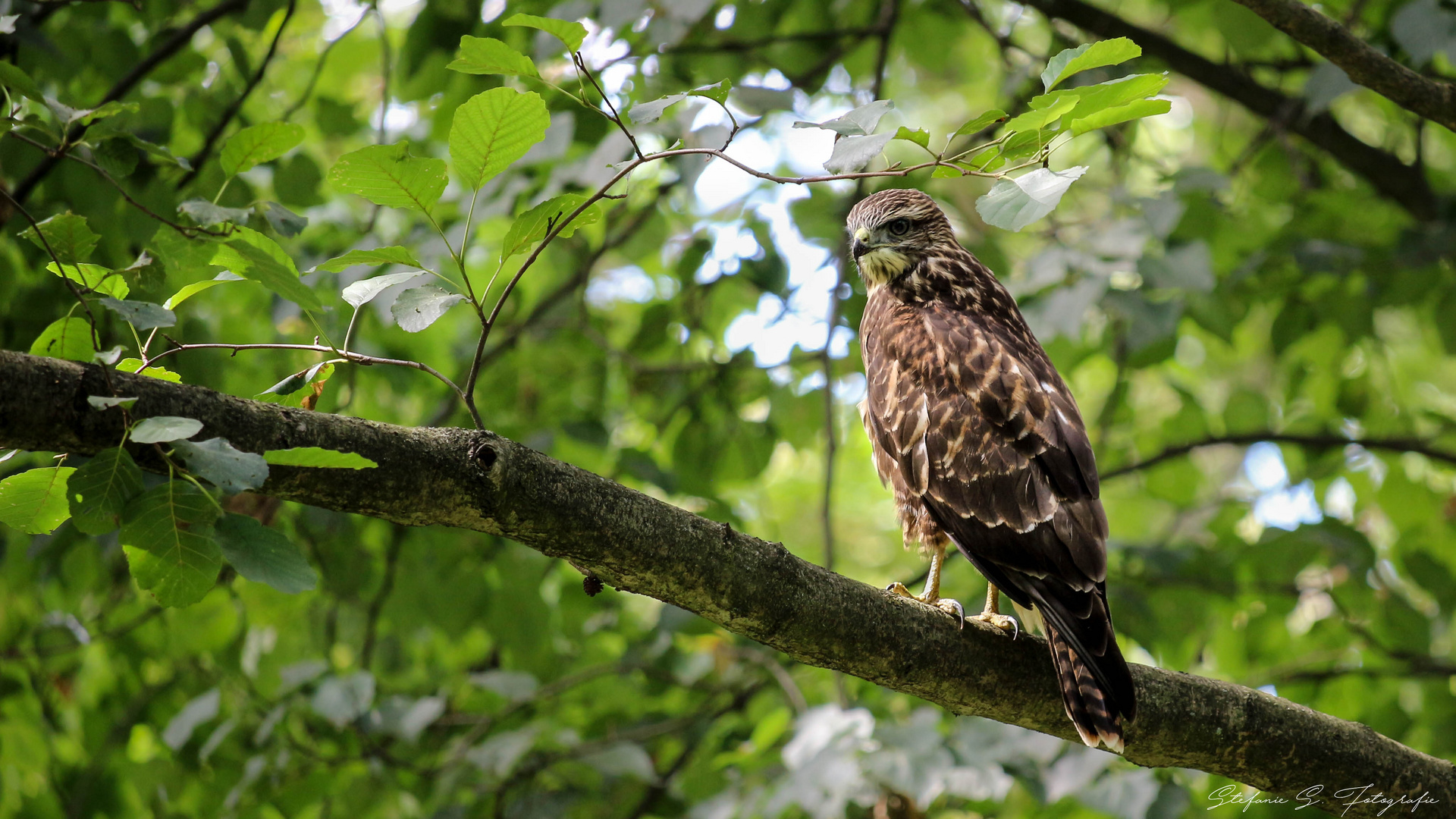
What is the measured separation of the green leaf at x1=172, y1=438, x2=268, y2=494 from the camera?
4.49 ft

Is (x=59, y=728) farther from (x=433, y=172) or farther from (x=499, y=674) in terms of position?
(x=433, y=172)

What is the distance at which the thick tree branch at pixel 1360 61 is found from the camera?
2.44 metres

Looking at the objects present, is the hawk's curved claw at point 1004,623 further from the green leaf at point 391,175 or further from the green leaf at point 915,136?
the green leaf at point 391,175

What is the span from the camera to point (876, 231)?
13.3ft

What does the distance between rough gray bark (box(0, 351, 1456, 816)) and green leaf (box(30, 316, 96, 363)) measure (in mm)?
146

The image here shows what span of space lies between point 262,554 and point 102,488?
9.0 inches

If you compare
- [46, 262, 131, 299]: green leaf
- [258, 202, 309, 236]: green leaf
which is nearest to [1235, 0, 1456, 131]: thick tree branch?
[258, 202, 309, 236]: green leaf

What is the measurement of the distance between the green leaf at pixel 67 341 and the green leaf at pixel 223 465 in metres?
0.35

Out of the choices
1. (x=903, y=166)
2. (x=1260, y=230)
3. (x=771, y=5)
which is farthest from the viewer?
(x=1260, y=230)

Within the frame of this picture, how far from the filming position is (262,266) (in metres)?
1.83

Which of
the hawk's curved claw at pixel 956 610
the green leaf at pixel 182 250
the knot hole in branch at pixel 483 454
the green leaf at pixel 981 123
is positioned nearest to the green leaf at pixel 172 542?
the knot hole in branch at pixel 483 454

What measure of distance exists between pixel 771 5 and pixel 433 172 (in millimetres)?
3597

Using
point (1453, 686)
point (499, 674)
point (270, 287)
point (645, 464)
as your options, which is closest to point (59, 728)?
point (499, 674)

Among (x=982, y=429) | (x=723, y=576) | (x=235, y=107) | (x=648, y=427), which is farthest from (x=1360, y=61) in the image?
(x=648, y=427)
